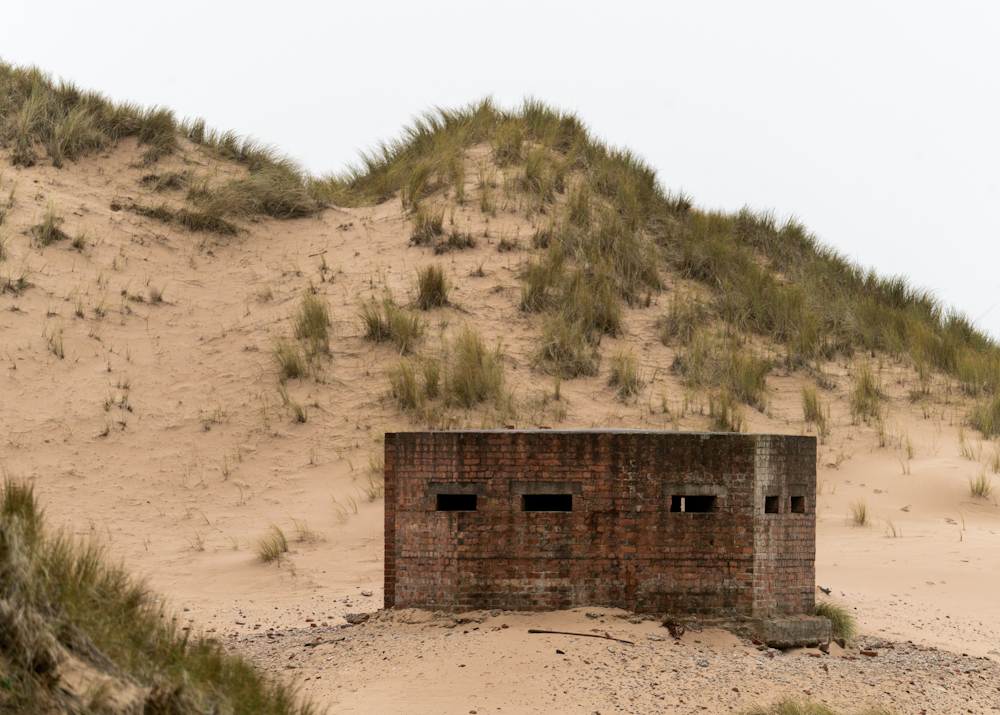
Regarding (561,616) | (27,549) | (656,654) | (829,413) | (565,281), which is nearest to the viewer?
(27,549)

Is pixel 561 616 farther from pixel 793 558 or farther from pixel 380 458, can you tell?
pixel 380 458

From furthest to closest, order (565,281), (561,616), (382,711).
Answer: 1. (565,281)
2. (561,616)
3. (382,711)

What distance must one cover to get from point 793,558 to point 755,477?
91 centimetres

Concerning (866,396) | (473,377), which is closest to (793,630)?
(473,377)

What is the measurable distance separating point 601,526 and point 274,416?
30.0 ft

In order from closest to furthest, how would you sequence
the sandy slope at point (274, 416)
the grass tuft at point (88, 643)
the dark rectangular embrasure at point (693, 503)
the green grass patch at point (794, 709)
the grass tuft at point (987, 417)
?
the grass tuft at point (88, 643), the green grass patch at point (794, 709), the dark rectangular embrasure at point (693, 503), the sandy slope at point (274, 416), the grass tuft at point (987, 417)

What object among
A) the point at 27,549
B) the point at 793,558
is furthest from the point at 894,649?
the point at 27,549

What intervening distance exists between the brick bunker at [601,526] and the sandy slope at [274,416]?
262 cm

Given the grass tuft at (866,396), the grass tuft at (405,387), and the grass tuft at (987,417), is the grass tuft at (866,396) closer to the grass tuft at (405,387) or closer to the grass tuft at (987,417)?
the grass tuft at (987,417)

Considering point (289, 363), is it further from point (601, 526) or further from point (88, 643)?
point (88, 643)

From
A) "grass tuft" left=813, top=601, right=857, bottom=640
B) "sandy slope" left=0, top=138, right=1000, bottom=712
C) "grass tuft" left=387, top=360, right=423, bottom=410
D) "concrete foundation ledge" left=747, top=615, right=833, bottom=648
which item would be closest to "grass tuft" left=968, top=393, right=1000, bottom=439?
"sandy slope" left=0, top=138, right=1000, bottom=712

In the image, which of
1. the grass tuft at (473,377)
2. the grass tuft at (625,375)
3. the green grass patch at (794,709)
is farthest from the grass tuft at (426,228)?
the green grass patch at (794,709)

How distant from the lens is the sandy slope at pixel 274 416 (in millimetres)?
12414

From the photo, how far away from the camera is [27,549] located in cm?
426
